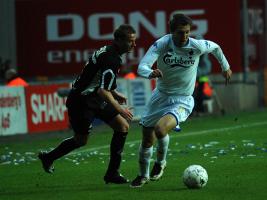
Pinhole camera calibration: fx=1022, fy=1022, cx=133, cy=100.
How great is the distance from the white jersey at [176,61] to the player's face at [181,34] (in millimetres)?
159

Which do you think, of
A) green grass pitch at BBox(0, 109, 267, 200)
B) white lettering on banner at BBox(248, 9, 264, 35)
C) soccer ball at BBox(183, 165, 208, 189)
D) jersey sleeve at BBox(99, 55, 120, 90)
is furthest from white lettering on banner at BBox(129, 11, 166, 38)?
soccer ball at BBox(183, 165, 208, 189)

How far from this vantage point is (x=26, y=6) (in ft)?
121

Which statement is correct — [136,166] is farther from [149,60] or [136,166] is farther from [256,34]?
[256,34]

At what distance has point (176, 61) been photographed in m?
12.5

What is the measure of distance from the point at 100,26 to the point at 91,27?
1.14ft

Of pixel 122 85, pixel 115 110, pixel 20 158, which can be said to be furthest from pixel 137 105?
pixel 115 110

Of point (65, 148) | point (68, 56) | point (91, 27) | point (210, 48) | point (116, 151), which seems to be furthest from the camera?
point (68, 56)

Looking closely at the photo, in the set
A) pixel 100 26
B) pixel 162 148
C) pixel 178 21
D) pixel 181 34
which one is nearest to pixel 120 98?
pixel 162 148

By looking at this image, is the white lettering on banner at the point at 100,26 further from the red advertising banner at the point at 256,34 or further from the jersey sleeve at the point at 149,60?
the jersey sleeve at the point at 149,60

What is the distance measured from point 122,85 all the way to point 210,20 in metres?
9.42

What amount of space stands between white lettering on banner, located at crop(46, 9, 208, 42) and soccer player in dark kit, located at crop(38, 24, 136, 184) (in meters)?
22.6

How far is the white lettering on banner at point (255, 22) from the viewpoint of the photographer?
36031mm

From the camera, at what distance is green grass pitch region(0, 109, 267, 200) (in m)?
11.8

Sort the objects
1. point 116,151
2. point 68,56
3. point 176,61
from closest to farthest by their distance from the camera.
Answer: point 176,61
point 116,151
point 68,56
